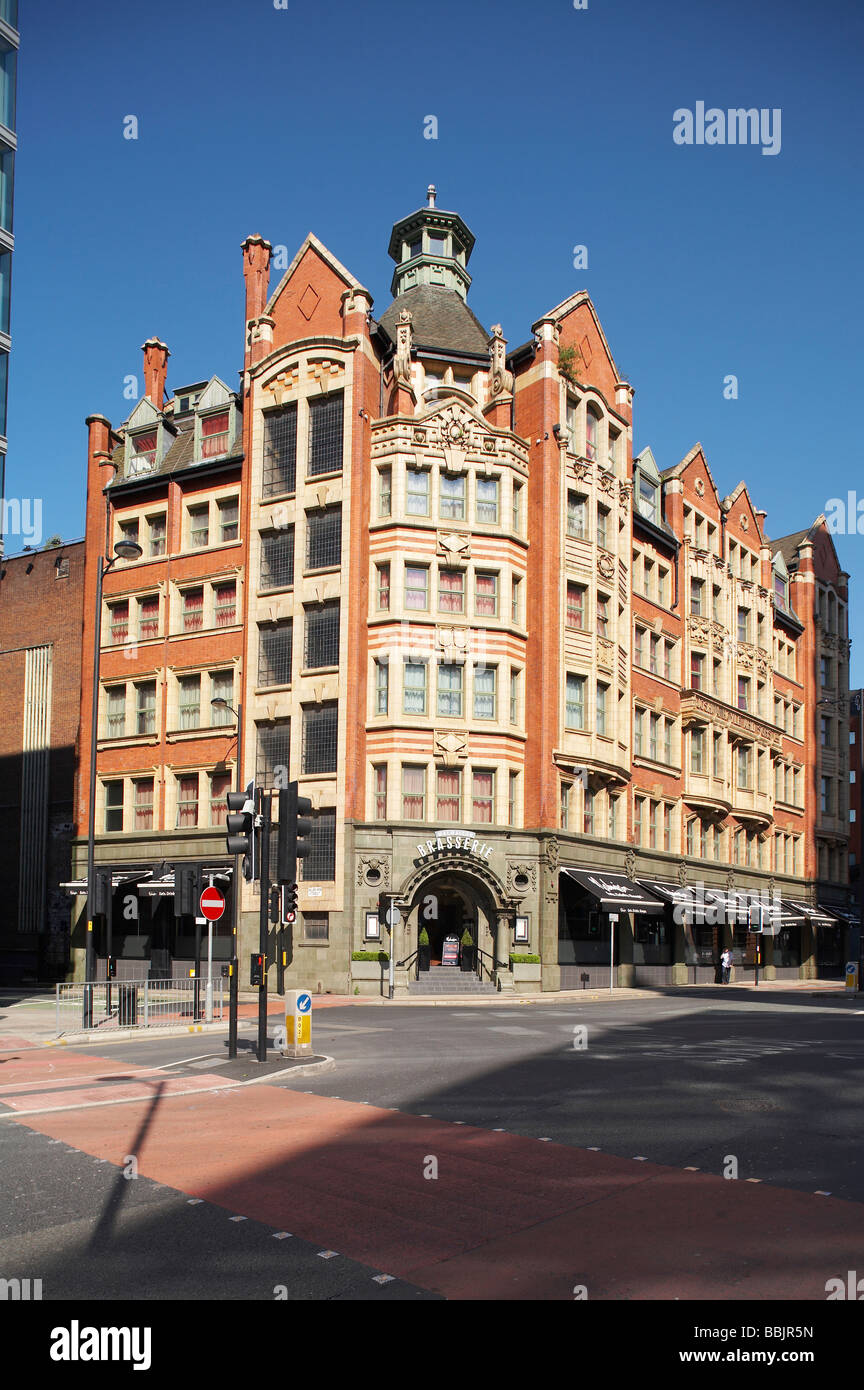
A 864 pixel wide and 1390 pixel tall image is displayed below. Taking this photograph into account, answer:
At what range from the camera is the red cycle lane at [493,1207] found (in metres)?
7.26

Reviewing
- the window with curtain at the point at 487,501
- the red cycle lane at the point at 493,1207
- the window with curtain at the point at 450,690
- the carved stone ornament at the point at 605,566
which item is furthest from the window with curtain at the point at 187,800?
the red cycle lane at the point at 493,1207

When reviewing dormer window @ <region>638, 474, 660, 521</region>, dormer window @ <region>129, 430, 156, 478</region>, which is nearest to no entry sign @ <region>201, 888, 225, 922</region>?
dormer window @ <region>129, 430, 156, 478</region>

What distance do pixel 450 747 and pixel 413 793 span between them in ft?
6.90

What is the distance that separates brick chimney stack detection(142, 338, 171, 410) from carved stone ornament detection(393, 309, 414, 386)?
48.5 ft

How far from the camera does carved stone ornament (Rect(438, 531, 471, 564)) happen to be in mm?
41844

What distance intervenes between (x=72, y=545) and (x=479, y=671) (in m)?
21.1

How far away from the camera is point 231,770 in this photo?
43594 millimetres

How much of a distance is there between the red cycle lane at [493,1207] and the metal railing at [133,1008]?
12.0 metres

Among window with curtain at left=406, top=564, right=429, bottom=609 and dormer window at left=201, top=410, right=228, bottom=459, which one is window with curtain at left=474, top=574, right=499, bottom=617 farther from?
dormer window at left=201, top=410, right=228, bottom=459

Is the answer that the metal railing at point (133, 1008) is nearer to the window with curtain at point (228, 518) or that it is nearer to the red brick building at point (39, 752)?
the red brick building at point (39, 752)

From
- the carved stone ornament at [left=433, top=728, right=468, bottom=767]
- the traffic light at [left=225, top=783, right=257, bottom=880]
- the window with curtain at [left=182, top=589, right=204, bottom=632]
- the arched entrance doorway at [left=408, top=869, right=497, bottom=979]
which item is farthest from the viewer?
the window with curtain at [left=182, top=589, right=204, bottom=632]

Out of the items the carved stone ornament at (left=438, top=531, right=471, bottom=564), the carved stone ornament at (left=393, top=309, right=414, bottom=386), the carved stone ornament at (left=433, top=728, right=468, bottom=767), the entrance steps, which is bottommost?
the entrance steps

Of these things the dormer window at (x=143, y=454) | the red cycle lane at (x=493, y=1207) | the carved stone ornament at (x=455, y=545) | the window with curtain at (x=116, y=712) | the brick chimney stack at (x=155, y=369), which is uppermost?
the brick chimney stack at (x=155, y=369)
